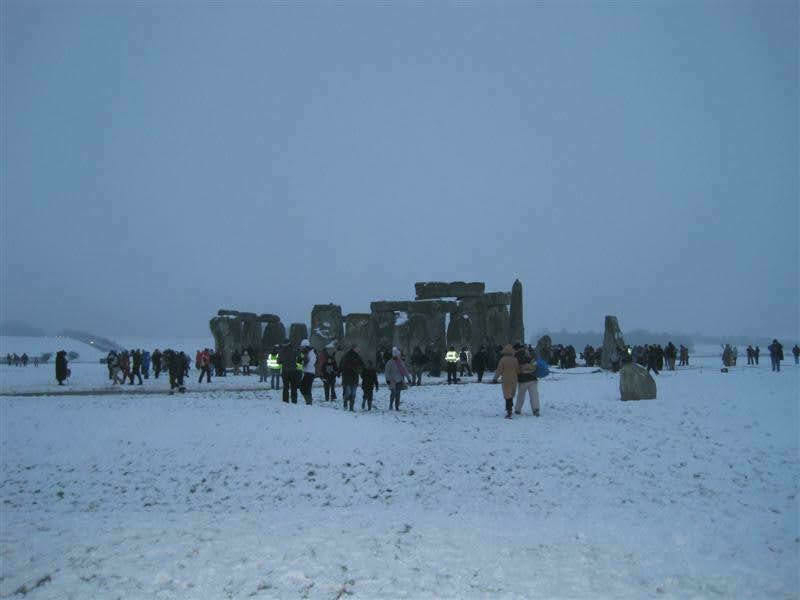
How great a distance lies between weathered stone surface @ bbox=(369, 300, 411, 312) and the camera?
128 ft

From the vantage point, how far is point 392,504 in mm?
9734

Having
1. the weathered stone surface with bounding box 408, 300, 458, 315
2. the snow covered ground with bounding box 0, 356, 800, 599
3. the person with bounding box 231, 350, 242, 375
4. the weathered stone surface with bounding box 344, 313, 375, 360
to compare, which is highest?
the weathered stone surface with bounding box 408, 300, 458, 315

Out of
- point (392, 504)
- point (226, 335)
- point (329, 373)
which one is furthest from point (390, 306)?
point (392, 504)

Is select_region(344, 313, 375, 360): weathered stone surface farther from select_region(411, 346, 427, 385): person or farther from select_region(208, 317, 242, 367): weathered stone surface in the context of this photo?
select_region(208, 317, 242, 367): weathered stone surface

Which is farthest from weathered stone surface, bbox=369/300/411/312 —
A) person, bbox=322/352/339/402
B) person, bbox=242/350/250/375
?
person, bbox=322/352/339/402

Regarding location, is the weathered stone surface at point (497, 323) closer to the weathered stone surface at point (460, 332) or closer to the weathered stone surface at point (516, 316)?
the weathered stone surface at point (516, 316)

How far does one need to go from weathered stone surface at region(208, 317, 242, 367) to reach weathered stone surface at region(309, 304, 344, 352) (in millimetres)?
6086

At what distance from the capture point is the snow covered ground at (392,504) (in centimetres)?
720

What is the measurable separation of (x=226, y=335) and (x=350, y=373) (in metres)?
25.4

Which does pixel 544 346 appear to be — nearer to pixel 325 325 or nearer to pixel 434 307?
pixel 434 307

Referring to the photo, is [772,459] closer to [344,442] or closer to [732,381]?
[344,442]

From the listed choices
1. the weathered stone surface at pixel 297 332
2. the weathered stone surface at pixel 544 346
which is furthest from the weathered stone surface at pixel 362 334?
the weathered stone surface at pixel 544 346

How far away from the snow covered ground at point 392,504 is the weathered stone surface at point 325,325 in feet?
68.1

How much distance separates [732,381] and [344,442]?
736 inches
